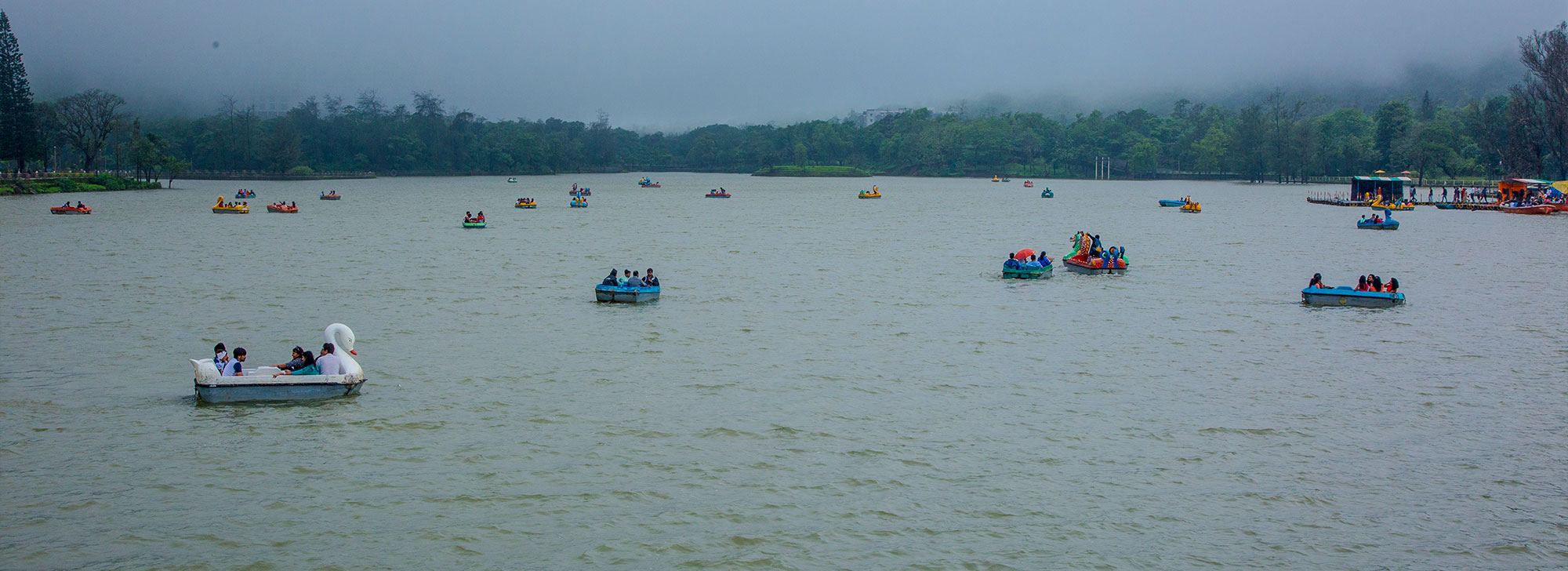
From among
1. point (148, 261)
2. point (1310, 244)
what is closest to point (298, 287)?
point (148, 261)

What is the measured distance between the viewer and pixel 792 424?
76.1 ft

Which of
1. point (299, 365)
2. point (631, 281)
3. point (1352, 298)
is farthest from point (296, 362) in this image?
point (1352, 298)

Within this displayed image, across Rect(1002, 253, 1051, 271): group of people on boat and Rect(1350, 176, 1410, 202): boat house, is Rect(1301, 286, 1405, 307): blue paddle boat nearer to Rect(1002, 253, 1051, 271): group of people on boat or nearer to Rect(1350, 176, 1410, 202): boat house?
Rect(1002, 253, 1051, 271): group of people on boat

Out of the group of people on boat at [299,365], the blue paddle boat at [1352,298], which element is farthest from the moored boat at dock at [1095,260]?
the group of people on boat at [299,365]

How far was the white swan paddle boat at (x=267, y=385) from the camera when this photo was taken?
78.6 ft

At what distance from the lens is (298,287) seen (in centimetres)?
4397

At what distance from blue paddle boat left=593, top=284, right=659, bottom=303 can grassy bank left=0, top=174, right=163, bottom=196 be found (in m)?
105

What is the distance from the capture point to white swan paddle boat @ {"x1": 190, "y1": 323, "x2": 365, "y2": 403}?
78.6 feet

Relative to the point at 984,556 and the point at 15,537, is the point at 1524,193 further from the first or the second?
the point at 15,537

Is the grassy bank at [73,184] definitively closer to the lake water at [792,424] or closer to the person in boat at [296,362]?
the lake water at [792,424]

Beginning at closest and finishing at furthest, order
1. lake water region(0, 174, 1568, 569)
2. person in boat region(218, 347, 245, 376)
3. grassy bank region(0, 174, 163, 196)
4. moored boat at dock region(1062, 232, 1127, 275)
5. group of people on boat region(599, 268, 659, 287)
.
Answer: lake water region(0, 174, 1568, 569), person in boat region(218, 347, 245, 376), group of people on boat region(599, 268, 659, 287), moored boat at dock region(1062, 232, 1127, 275), grassy bank region(0, 174, 163, 196)

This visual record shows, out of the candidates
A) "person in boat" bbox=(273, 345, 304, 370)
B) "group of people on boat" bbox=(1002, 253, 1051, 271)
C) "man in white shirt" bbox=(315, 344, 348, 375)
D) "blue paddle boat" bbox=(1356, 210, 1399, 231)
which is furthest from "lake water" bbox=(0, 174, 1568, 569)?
"blue paddle boat" bbox=(1356, 210, 1399, 231)

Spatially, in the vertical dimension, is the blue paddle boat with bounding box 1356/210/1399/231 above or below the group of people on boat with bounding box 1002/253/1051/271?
above

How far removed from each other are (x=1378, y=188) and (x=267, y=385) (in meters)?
118
